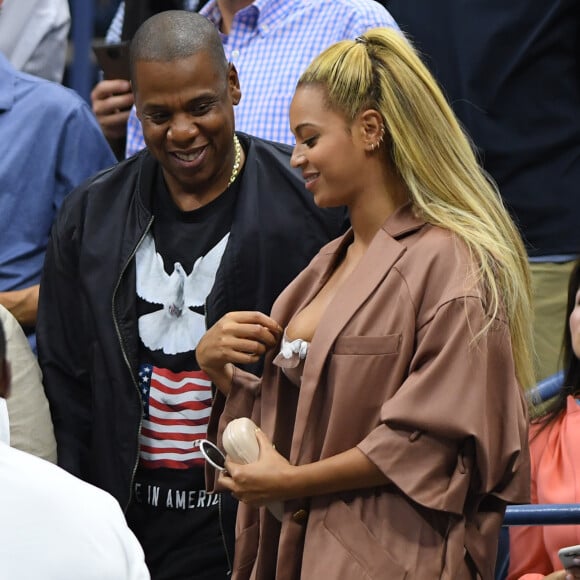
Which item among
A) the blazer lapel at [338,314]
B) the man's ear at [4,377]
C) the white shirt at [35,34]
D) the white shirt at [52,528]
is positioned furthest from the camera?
the white shirt at [35,34]

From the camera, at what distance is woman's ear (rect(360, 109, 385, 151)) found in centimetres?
319

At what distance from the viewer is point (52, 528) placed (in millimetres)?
2305

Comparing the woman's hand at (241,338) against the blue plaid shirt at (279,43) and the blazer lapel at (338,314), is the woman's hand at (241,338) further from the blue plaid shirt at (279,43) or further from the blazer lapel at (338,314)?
the blue plaid shirt at (279,43)

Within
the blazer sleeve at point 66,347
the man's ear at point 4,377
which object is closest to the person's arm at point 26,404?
the blazer sleeve at point 66,347

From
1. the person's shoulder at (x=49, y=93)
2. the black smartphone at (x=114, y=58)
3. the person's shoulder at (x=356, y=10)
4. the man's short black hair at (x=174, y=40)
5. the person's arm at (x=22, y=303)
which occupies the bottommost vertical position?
the person's arm at (x=22, y=303)

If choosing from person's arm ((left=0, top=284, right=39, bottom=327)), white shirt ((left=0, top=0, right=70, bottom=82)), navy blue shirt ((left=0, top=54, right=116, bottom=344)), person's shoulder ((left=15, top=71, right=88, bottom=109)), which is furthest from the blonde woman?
white shirt ((left=0, top=0, right=70, bottom=82))

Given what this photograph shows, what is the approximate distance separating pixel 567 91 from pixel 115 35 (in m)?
1.63

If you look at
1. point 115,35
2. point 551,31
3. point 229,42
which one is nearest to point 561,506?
point 551,31

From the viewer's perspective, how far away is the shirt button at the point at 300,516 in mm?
3107

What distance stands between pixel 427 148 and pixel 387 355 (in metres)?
0.48

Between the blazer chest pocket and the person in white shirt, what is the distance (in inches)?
31.1

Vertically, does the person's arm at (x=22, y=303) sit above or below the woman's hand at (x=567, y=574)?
above

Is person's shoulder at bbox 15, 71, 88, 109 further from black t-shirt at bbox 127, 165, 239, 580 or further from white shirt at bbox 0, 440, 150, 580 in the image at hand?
white shirt at bbox 0, 440, 150, 580

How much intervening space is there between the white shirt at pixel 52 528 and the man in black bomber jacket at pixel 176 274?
1.26 metres
